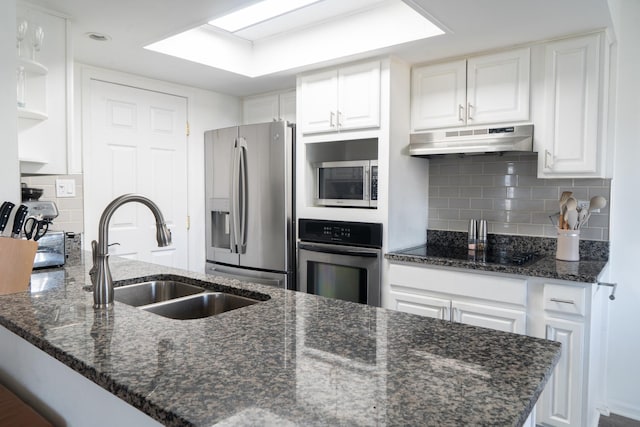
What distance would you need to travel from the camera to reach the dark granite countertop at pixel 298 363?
739 millimetres

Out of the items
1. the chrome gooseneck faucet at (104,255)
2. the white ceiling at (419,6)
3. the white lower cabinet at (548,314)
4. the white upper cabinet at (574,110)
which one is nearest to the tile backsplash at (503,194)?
the white upper cabinet at (574,110)

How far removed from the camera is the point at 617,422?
244 centimetres

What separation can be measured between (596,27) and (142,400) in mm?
2634

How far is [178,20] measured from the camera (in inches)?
88.4

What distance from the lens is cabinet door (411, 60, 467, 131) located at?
2676 mm

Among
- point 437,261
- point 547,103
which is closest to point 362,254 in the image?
point 437,261

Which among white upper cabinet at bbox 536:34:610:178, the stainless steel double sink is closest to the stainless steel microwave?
white upper cabinet at bbox 536:34:610:178

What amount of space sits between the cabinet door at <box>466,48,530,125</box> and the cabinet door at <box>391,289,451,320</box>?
43.7 inches

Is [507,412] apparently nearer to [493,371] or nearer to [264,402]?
[493,371]

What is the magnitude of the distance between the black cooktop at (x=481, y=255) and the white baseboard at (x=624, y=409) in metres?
0.96

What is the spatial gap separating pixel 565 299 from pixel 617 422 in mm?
977

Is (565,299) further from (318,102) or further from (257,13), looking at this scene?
(257,13)

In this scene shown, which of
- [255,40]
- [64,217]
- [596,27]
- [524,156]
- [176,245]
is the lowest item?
[176,245]

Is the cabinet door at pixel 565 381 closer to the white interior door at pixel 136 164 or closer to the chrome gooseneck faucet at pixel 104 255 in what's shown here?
the chrome gooseneck faucet at pixel 104 255
